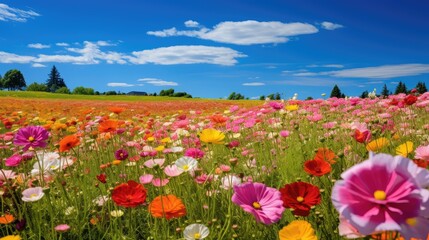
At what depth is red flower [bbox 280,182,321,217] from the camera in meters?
1.48

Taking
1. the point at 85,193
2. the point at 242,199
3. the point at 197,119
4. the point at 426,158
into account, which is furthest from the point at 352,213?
the point at 197,119

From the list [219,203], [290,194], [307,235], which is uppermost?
[290,194]

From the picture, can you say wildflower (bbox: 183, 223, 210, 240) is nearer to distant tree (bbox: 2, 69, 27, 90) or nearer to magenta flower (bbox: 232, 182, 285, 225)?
magenta flower (bbox: 232, 182, 285, 225)

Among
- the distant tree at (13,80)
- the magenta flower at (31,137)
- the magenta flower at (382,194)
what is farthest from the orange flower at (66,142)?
the distant tree at (13,80)

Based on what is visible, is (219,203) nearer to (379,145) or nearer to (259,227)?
(259,227)

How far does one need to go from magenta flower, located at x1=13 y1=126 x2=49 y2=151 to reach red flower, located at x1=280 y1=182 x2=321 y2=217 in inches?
69.9

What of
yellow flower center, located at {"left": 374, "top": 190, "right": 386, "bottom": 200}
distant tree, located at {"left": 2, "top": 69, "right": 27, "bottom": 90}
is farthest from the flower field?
distant tree, located at {"left": 2, "top": 69, "right": 27, "bottom": 90}

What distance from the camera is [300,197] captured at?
151 centimetres

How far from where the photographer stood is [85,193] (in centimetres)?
273

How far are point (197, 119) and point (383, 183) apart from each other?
7411mm

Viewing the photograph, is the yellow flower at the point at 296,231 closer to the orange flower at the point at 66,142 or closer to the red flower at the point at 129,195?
the red flower at the point at 129,195

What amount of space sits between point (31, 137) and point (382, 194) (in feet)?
7.61

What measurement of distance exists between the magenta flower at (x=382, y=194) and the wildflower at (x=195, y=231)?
2.94ft

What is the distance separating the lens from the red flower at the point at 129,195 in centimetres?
168
